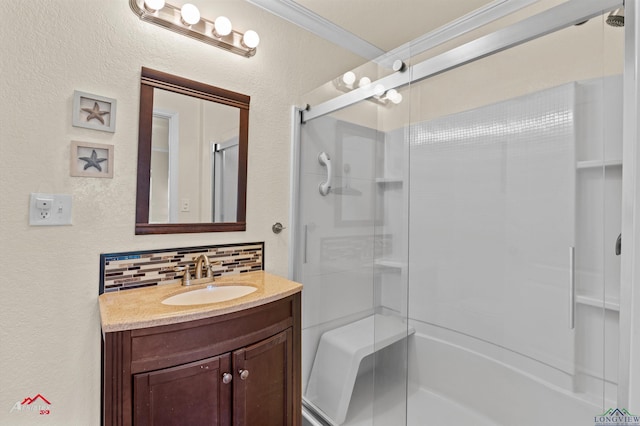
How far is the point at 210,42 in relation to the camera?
5.11ft

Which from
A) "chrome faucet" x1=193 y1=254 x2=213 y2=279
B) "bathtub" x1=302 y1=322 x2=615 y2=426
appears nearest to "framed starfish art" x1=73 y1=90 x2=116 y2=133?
"chrome faucet" x1=193 y1=254 x2=213 y2=279

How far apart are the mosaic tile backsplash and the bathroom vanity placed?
48 millimetres

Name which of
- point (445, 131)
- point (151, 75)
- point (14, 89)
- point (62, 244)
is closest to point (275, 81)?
point (151, 75)

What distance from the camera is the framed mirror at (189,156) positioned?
1.40 meters

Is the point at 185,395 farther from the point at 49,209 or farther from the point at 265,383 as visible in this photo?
the point at 49,209

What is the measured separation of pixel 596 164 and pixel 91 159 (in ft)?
6.47

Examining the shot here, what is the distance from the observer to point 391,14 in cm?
199

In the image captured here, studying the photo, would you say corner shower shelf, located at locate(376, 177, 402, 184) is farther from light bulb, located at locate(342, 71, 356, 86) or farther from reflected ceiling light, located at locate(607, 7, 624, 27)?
reflected ceiling light, located at locate(607, 7, 624, 27)

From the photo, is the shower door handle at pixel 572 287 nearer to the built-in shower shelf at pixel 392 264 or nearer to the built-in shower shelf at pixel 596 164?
the built-in shower shelf at pixel 596 164

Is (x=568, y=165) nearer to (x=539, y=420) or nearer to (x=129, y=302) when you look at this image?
(x=539, y=420)

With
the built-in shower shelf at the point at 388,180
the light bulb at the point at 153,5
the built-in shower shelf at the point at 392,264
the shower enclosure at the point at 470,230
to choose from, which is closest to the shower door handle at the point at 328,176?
the shower enclosure at the point at 470,230

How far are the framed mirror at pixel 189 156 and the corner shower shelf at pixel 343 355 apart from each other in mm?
876

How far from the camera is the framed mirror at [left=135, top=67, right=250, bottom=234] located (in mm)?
1397

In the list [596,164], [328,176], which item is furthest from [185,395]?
[596,164]
